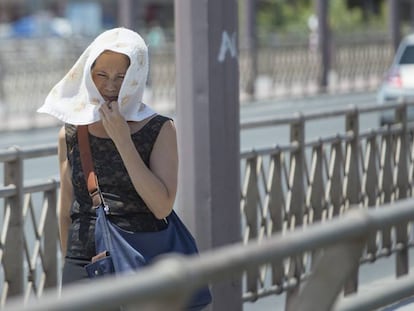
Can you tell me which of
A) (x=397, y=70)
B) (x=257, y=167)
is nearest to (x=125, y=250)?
(x=257, y=167)

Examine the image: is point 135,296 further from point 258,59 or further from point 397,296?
point 258,59

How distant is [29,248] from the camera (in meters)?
7.12

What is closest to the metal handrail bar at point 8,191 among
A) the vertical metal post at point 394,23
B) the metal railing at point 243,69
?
the metal railing at point 243,69

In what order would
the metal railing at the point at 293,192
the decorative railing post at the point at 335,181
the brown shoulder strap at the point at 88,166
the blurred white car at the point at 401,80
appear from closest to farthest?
the brown shoulder strap at the point at 88,166 < the metal railing at the point at 293,192 < the decorative railing post at the point at 335,181 < the blurred white car at the point at 401,80

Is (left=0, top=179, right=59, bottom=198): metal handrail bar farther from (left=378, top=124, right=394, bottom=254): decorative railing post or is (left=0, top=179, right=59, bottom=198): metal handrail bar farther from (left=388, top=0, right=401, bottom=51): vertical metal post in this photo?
(left=388, top=0, right=401, bottom=51): vertical metal post

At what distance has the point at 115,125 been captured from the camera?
4.62 meters

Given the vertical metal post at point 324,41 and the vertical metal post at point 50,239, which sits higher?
the vertical metal post at point 50,239

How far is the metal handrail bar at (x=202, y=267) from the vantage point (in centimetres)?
270

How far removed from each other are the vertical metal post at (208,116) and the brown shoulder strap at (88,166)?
147 centimetres

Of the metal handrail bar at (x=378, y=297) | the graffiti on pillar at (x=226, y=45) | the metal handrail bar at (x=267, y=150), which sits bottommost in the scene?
the metal handrail bar at (x=267, y=150)

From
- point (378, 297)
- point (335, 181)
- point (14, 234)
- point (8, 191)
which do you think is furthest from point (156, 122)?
point (335, 181)

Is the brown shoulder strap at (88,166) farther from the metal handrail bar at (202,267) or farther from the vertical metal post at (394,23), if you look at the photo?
the vertical metal post at (394,23)

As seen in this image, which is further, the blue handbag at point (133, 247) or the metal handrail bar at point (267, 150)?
the metal handrail bar at point (267, 150)

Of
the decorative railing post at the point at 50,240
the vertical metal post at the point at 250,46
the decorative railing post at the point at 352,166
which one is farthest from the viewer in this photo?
the vertical metal post at the point at 250,46
